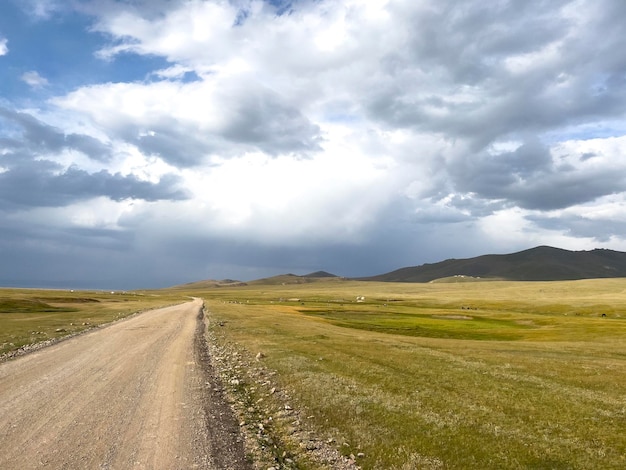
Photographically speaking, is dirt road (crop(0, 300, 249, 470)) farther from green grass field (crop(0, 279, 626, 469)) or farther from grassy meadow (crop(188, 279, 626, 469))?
grassy meadow (crop(188, 279, 626, 469))

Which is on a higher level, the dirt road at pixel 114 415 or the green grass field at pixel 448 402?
the dirt road at pixel 114 415

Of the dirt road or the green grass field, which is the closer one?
the dirt road

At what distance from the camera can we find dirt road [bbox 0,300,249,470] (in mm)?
12445

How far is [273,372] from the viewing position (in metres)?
24.9

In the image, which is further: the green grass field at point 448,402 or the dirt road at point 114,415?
the green grass field at point 448,402

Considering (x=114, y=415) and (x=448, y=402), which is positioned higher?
(x=114, y=415)

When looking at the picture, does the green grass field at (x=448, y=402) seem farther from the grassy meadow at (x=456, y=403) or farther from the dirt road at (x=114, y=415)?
the dirt road at (x=114, y=415)

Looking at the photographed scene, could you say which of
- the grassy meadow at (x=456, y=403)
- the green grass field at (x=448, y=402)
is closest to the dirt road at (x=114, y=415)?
the green grass field at (x=448, y=402)

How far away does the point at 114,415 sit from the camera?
1644cm

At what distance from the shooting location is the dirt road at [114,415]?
40.8 ft

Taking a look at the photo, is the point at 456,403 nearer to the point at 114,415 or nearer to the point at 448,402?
the point at 448,402

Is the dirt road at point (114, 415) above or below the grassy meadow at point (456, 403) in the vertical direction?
above

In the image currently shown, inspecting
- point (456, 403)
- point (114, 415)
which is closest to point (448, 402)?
point (456, 403)

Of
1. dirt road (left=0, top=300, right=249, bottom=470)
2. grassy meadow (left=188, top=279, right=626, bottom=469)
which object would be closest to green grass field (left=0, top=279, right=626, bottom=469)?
grassy meadow (left=188, top=279, right=626, bottom=469)
